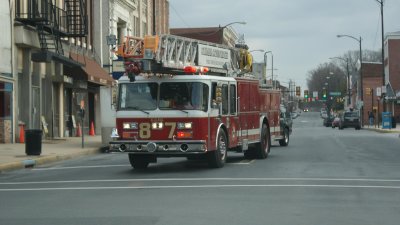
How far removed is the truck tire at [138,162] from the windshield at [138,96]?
164cm

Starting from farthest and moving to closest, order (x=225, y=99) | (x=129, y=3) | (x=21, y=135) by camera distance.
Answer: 1. (x=129, y=3)
2. (x=21, y=135)
3. (x=225, y=99)

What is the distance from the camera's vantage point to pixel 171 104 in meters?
16.4

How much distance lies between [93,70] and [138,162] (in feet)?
70.1

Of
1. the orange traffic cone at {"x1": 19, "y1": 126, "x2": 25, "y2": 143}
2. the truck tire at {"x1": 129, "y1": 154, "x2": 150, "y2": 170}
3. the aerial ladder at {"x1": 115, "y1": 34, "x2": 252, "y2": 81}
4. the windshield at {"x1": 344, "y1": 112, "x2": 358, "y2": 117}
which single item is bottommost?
the truck tire at {"x1": 129, "y1": 154, "x2": 150, "y2": 170}

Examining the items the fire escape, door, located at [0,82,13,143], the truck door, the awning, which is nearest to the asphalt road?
the truck door

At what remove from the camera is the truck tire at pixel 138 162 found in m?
17.7

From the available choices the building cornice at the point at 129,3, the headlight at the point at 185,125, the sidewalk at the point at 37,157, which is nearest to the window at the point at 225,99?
the headlight at the point at 185,125

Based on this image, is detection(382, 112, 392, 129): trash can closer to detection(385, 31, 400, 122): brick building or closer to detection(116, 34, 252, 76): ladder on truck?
detection(385, 31, 400, 122): brick building

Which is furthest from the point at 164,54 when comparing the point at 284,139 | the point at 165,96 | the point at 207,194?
the point at 284,139

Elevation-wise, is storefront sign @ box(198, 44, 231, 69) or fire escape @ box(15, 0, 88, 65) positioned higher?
fire escape @ box(15, 0, 88, 65)

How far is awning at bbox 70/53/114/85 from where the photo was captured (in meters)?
36.0

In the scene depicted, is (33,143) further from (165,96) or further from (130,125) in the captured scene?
(165,96)

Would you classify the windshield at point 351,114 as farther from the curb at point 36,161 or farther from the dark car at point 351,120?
the curb at point 36,161

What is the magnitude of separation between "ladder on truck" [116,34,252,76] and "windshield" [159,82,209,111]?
495 millimetres
